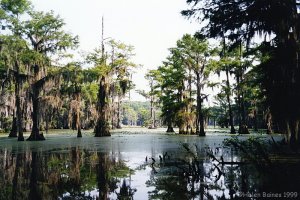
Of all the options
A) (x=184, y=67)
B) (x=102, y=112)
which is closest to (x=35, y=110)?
(x=102, y=112)

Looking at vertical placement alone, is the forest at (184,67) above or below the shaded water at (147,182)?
above

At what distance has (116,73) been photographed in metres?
39.8

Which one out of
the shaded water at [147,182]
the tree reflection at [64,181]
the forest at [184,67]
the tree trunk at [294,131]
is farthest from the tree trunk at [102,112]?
the tree trunk at [294,131]

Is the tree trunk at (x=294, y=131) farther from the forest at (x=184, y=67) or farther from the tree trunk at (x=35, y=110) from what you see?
the tree trunk at (x=35, y=110)

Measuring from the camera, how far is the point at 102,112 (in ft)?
122

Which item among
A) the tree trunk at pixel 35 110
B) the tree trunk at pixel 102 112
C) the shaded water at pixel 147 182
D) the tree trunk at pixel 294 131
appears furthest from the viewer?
the tree trunk at pixel 102 112

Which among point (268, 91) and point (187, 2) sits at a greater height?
point (187, 2)

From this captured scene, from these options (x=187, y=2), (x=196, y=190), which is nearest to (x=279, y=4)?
(x=187, y=2)

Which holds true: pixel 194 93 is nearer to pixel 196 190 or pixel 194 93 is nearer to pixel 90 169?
pixel 90 169

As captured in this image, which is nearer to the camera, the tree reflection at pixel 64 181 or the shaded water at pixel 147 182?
the shaded water at pixel 147 182

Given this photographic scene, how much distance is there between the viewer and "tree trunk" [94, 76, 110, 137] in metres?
35.8

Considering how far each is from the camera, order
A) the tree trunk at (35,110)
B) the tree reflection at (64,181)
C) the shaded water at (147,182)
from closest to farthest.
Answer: the shaded water at (147,182) < the tree reflection at (64,181) < the tree trunk at (35,110)

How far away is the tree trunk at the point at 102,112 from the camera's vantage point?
3584cm

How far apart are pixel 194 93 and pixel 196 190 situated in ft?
118
